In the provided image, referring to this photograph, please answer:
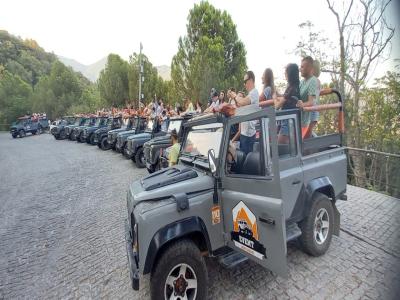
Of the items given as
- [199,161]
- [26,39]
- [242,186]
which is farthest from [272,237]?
[26,39]

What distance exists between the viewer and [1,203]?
682cm

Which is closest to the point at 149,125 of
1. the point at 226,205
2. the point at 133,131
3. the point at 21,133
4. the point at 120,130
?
the point at 133,131

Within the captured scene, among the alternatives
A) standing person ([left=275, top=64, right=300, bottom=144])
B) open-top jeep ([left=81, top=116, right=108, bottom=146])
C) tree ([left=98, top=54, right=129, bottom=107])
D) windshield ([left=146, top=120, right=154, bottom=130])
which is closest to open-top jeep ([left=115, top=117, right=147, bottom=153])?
windshield ([left=146, top=120, right=154, bottom=130])

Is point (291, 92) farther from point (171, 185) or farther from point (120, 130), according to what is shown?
point (120, 130)

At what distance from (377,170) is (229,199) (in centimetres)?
635

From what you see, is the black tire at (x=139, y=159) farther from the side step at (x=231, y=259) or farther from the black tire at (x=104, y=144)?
the side step at (x=231, y=259)

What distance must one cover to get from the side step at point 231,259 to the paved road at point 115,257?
17.3 inches

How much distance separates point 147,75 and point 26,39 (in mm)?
78215

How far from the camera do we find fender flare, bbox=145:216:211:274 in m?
2.58

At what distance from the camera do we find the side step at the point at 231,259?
9.52 ft

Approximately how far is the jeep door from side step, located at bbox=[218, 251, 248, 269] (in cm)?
13

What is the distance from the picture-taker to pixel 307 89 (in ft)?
13.6

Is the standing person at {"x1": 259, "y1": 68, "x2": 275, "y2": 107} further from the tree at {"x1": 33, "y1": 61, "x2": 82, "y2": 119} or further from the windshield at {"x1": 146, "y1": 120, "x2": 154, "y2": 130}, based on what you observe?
the tree at {"x1": 33, "y1": 61, "x2": 82, "y2": 119}

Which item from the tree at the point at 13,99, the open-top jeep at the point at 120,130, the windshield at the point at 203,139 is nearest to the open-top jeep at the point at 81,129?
the open-top jeep at the point at 120,130
